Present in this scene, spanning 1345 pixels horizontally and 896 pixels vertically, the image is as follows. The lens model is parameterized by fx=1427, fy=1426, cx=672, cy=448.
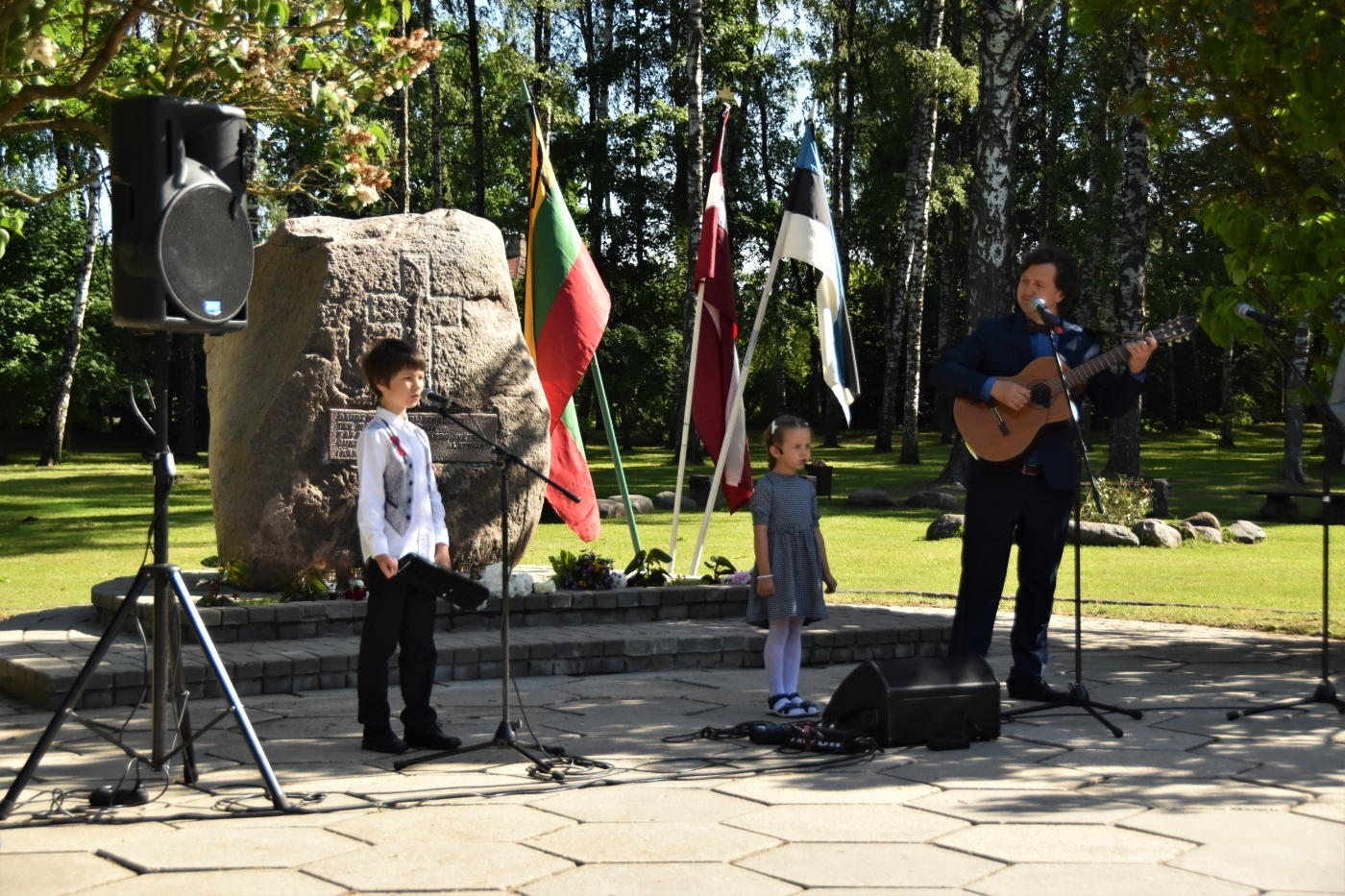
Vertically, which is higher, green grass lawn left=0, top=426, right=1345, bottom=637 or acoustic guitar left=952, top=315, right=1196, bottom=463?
acoustic guitar left=952, top=315, right=1196, bottom=463

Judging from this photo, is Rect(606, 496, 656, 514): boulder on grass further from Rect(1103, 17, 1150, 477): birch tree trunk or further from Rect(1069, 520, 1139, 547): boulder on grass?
Rect(1103, 17, 1150, 477): birch tree trunk

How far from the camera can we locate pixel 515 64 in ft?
113

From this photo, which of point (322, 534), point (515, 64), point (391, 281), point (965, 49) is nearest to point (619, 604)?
point (322, 534)

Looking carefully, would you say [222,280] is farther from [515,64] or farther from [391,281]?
[515,64]

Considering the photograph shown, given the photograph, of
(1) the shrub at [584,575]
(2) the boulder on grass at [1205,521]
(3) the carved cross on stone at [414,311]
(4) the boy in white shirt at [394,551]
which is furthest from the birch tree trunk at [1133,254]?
(4) the boy in white shirt at [394,551]

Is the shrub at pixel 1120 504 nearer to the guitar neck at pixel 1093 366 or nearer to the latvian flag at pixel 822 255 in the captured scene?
the latvian flag at pixel 822 255

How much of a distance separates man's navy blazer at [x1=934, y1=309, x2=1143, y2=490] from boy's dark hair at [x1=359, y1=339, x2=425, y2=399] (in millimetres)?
2591

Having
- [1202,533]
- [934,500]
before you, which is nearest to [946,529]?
[1202,533]

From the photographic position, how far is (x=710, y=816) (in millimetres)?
4750

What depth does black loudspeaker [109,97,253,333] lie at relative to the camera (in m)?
5.07

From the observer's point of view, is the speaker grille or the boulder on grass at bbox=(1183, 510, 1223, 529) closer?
the speaker grille

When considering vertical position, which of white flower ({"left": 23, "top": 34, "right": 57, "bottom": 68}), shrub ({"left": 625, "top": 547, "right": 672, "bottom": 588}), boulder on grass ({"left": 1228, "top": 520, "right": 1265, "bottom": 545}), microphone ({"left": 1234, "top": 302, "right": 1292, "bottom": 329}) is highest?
white flower ({"left": 23, "top": 34, "right": 57, "bottom": 68})

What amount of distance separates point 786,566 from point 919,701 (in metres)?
1.09

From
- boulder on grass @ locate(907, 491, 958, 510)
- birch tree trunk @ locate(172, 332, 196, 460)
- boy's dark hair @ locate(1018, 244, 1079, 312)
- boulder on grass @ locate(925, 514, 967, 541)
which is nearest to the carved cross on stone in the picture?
boy's dark hair @ locate(1018, 244, 1079, 312)
